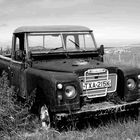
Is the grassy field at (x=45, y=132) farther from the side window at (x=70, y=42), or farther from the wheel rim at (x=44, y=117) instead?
the side window at (x=70, y=42)

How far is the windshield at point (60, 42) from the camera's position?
22.4 ft

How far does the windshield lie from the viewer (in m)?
6.82

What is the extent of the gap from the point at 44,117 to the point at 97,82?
45.4 inches

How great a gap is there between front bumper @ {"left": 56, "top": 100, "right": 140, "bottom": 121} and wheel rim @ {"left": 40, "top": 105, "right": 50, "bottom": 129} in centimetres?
43

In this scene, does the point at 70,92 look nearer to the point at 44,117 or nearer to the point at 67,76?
the point at 67,76

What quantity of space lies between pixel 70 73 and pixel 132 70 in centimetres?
136

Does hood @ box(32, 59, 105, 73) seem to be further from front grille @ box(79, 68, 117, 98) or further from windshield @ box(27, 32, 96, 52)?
windshield @ box(27, 32, 96, 52)

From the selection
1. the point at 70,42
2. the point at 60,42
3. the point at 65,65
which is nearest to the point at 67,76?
the point at 65,65

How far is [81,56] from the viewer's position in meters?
7.12

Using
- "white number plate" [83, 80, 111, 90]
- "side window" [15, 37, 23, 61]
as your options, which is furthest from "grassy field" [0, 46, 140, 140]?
"side window" [15, 37, 23, 61]

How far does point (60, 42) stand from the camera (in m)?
7.00

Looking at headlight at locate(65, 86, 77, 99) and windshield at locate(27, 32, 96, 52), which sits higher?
windshield at locate(27, 32, 96, 52)

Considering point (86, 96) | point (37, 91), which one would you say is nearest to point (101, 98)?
point (86, 96)

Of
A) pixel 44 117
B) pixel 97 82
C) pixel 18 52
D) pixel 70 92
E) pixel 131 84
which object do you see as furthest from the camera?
pixel 18 52
